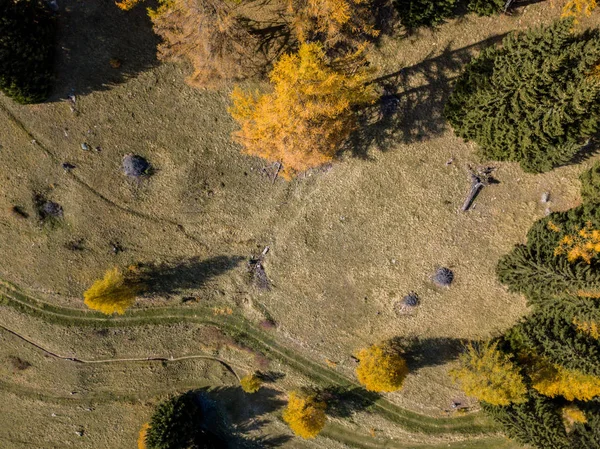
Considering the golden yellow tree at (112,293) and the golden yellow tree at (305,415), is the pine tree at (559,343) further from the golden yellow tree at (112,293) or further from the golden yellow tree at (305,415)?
the golden yellow tree at (112,293)

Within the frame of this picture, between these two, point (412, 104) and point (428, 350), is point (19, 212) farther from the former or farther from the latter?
point (428, 350)

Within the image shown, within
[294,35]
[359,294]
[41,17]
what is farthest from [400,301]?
[41,17]

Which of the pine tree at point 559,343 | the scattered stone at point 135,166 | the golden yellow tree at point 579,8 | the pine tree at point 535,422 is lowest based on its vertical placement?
the pine tree at point 535,422

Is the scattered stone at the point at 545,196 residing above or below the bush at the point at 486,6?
below

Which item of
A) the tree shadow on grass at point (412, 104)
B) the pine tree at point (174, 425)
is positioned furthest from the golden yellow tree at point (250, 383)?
the tree shadow on grass at point (412, 104)

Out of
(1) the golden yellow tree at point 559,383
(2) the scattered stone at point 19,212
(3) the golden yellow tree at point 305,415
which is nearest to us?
(1) the golden yellow tree at point 559,383

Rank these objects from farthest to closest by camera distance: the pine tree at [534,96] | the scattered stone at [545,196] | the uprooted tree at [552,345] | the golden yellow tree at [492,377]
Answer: the scattered stone at [545,196] → the golden yellow tree at [492,377] → the uprooted tree at [552,345] → the pine tree at [534,96]
